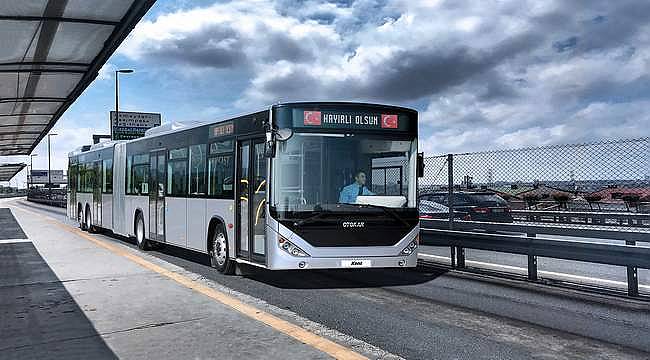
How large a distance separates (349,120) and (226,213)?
2896 millimetres

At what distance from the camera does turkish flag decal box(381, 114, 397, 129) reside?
8984mm

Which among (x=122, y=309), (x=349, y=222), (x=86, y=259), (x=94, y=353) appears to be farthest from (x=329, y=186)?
(x=86, y=259)

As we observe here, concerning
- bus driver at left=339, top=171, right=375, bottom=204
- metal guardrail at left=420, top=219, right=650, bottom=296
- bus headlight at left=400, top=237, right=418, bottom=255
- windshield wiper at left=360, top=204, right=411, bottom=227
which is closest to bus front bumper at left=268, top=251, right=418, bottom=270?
bus headlight at left=400, top=237, right=418, bottom=255

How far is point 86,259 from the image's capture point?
40.8 ft

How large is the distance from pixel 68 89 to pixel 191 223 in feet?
31.2

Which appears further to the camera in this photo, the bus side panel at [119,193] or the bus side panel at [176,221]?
the bus side panel at [119,193]

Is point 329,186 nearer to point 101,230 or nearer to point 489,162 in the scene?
point 489,162

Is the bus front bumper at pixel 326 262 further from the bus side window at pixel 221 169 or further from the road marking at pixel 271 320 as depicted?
the bus side window at pixel 221 169

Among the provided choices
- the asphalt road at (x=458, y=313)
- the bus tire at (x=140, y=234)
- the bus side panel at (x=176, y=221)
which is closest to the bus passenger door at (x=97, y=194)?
the bus tire at (x=140, y=234)

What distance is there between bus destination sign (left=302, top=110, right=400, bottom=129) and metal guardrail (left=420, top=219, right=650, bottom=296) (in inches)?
107

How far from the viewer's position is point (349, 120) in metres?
8.77

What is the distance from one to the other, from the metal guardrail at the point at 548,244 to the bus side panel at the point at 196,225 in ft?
13.9

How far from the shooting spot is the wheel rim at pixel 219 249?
10253 mm

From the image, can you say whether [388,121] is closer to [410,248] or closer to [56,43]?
[410,248]
